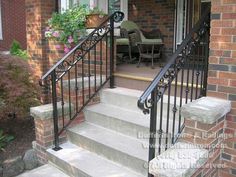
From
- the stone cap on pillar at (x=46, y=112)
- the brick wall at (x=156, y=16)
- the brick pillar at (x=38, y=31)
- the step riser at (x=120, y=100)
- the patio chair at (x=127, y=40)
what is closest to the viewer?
the stone cap on pillar at (x=46, y=112)

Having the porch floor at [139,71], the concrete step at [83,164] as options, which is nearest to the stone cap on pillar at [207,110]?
the concrete step at [83,164]

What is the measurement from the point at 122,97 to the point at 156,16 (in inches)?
131

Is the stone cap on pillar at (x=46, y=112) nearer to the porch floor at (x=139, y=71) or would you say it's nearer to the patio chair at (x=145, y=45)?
the porch floor at (x=139, y=71)

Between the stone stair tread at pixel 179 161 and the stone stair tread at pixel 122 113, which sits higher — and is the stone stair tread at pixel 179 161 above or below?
below

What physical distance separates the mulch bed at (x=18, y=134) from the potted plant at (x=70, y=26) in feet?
4.37

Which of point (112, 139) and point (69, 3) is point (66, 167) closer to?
point (112, 139)

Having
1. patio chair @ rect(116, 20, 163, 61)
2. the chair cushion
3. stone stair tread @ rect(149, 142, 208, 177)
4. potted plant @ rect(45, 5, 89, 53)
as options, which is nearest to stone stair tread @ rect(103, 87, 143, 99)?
potted plant @ rect(45, 5, 89, 53)

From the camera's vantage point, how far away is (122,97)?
12.2 feet

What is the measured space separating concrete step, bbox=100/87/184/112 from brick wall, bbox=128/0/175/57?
2.73 m

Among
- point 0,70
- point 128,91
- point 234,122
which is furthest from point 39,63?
point 234,122

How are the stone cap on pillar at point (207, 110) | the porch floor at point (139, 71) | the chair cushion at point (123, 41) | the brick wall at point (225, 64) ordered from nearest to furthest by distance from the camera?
the stone cap on pillar at point (207, 110) → the brick wall at point (225, 64) → the porch floor at point (139, 71) → the chair cushion at point (123, 41)

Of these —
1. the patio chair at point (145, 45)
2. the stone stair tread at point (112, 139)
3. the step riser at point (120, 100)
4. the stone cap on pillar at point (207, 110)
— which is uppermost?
the patio chair at point (145, 45)

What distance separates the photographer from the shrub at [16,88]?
3992mm

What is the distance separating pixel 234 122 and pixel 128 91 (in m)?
1.53
